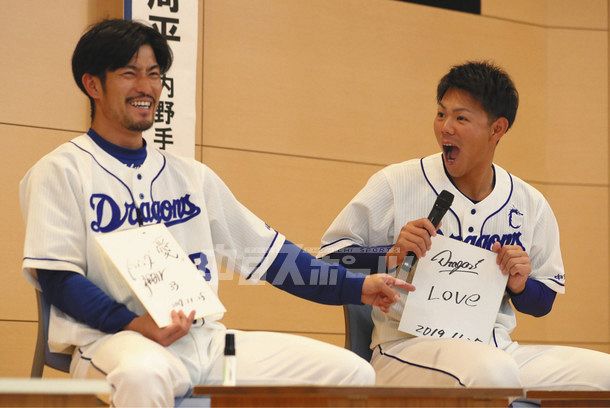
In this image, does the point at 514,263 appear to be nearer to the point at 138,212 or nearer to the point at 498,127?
the point at 498,127

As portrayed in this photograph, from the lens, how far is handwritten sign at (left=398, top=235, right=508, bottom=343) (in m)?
3.56

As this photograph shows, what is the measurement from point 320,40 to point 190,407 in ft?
9.13

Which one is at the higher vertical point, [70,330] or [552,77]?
[552,77]

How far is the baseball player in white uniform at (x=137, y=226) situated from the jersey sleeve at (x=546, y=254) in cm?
71

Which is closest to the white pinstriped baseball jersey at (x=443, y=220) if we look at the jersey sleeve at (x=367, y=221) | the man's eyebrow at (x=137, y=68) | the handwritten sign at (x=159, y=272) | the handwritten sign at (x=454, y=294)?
the jersey sleeve at (x=367, y=221)

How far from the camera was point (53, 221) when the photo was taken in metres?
3.06

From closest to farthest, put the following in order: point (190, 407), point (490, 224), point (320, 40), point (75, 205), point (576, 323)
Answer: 1. point (190, 407)
2. point (75, 205)
3. point (490, 224)
4. point (320, 40)
5. point (576, 323)

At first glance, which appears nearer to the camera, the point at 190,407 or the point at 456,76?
the point at 190,407

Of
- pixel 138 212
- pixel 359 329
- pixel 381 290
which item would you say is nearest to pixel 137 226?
pixel 138 212

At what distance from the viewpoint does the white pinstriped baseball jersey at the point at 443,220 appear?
3.74m

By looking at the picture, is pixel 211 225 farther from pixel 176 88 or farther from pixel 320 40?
pixel 320 40

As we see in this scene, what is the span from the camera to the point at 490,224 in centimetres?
378

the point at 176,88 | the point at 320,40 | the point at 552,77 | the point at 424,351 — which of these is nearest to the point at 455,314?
the point at 424,351

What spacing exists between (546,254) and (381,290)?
79 centimetres
